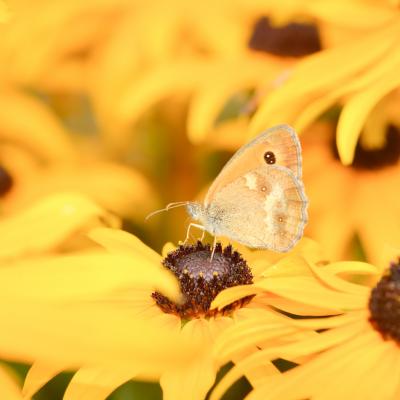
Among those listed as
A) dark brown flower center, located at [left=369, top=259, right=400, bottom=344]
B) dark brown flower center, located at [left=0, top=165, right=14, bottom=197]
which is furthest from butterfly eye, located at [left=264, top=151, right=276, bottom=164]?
dark brown flower center, located at [left=0, top=165, right=14, bottom=197]

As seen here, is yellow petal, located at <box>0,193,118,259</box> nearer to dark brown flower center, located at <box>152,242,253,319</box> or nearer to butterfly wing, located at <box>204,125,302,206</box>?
dark brown flower center, located at <box>152,242,253,319</box>

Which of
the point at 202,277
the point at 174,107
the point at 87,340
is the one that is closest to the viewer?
the point at 87,340

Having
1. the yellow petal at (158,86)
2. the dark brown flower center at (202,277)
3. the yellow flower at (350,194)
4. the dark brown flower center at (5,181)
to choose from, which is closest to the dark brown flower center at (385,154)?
the yellow flower at (350,194)

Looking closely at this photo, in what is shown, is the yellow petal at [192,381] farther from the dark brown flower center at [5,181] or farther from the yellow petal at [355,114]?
the dark brown flower center at [5,181]

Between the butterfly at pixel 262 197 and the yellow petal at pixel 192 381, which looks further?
the butterfly at pixel 262 197

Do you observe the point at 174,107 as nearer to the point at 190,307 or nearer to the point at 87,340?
the point at 190,307

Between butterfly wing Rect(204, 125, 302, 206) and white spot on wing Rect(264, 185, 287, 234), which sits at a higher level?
butterfly wing Rect(204, 125, 302, 206)

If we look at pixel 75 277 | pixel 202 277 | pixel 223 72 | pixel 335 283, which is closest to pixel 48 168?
pixel 223 72
